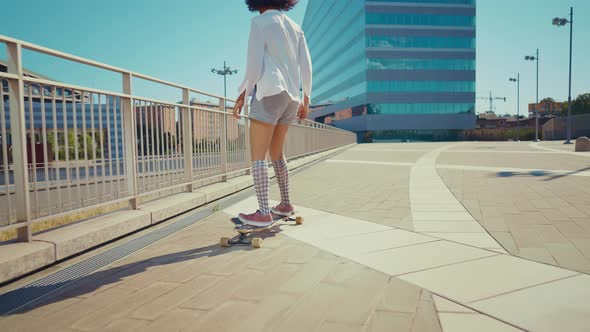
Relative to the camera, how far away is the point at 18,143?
9.33 feet

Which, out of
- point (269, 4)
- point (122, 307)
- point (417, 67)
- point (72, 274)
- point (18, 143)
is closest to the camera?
point (122, 307)

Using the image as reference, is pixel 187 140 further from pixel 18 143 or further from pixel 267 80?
pixel 18 143

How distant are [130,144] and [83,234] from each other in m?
1.32

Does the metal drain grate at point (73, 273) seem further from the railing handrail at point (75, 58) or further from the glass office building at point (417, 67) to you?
the glass office building at point (417, 67)

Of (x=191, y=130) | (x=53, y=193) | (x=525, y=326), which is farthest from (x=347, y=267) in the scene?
(x=191, y=130)

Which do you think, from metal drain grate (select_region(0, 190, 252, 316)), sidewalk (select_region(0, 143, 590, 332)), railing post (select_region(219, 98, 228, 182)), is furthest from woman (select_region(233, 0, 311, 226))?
railing post (select_region(219, 98, 228, 182))

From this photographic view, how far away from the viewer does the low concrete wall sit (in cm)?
258

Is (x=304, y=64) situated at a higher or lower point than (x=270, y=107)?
higher

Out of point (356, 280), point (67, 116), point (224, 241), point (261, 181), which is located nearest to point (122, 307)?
point (224, 241)

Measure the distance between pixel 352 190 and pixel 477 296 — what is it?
4665mm

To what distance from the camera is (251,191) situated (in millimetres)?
7012

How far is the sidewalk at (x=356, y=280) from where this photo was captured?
1901 millimetres

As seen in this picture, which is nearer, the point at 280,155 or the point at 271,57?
the point at 271,57

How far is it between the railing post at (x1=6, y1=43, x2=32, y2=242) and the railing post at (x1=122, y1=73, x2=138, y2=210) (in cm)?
135
